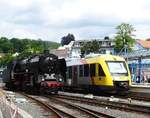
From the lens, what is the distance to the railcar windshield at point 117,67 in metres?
31.7

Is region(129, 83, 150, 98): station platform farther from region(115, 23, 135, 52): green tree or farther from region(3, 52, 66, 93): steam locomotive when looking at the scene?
region(115, 23, 135, 52): green tree

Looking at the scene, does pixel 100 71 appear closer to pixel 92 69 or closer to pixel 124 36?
pixel 92 69

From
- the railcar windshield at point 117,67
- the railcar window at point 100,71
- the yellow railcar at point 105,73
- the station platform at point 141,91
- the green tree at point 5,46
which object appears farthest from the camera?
the green tree at point 5,46

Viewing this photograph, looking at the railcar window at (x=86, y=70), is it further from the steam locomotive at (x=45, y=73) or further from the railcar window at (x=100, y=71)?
the railcar window at (x=100, y=71)

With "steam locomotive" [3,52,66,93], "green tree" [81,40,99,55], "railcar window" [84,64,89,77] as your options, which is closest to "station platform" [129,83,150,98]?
"railcar window" [84,64,89,77]

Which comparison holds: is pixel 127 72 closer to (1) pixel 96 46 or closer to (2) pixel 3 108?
(2) pixel 3 108

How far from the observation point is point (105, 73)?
102ft

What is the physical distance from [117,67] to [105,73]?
4.75 feet

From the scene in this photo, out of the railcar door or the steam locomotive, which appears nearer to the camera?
the steam locomotive

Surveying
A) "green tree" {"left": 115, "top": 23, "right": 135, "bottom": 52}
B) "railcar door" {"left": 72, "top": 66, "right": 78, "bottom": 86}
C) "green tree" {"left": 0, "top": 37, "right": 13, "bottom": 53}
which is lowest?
"railcar door" {"left": 72, "top": 66, "right": 78, "bottom": 86}

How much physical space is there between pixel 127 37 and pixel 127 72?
190 feet

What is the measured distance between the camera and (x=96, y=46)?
117 meters

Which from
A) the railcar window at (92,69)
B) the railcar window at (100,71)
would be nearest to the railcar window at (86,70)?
the railcar window at (92,69)

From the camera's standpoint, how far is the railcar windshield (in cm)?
3167
